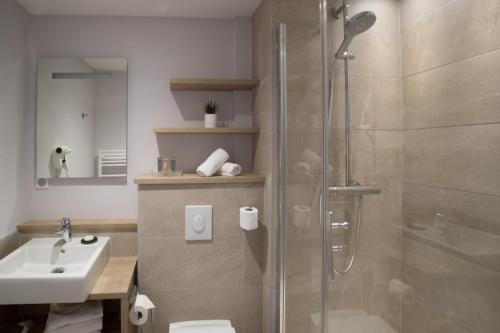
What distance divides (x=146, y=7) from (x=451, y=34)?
191 cm

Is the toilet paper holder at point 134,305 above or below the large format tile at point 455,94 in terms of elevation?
below

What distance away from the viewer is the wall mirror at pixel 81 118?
2.12 m

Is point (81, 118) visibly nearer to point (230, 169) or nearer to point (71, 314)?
point (230, 169)

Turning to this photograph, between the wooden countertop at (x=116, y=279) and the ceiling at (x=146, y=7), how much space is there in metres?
1.65

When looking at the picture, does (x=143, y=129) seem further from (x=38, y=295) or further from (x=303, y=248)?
(x=303, y=248)

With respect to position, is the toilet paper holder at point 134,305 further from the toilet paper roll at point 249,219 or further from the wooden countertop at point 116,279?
the toilet paper roll at point 249,219

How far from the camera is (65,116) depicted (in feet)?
6.98

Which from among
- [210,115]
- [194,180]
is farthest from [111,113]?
[194,180]

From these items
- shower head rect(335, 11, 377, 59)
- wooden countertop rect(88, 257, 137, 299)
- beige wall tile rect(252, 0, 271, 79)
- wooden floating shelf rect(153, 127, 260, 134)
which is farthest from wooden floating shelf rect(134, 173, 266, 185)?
shower head rect(335, 11, 377, 59)

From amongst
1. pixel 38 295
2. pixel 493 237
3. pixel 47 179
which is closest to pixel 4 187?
pixel 47 179

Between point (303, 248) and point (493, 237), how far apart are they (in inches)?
27.5

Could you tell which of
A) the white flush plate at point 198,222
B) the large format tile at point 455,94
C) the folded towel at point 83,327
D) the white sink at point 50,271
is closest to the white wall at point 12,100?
the white sink at point 50,271

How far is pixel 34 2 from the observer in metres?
1.98

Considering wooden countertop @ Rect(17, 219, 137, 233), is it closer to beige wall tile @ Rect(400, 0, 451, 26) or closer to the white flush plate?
the white flush plate
